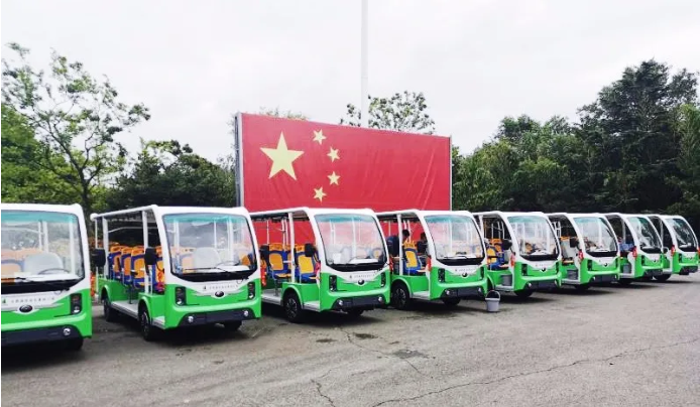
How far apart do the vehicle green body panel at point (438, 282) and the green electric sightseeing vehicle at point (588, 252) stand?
3406 millimetres

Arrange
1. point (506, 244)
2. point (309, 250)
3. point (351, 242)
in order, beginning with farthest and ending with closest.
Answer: point (506, 244)
point (351, 242)
point (309, 250)

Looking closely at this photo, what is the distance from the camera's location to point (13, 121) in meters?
18.3

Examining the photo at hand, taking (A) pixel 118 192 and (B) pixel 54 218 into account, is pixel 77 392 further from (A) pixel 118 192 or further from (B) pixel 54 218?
(A) pixel 118 192

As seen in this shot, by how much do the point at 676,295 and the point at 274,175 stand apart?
391 inches

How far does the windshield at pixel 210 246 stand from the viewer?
26.4ft

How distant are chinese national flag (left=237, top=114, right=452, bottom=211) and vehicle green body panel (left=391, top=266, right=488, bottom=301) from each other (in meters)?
4.31

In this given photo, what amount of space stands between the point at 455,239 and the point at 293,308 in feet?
11.3

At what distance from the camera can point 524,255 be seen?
12109mm

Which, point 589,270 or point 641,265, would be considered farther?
point 641,265

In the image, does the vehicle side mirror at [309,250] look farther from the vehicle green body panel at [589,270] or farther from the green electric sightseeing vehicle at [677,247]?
the green electric sightseeing vehicle at [677,247]

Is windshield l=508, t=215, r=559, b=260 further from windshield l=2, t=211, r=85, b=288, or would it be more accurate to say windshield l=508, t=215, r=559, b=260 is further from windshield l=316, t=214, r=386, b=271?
windshield l=2, t=211, r=85, b=288

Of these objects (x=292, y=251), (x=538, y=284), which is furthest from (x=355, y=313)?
(x=538, y=284)

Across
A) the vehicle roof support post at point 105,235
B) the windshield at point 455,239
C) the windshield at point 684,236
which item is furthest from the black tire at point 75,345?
the windshield at point 684,236

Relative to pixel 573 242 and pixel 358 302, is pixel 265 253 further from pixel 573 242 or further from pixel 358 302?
pixel 573 242
